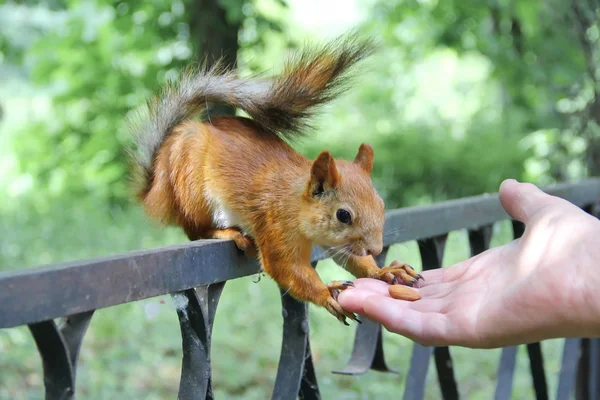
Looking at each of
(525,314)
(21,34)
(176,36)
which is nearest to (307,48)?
(525,314)

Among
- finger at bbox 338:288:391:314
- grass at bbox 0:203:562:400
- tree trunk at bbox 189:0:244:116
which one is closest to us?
finger at bbox 338:288:391:314

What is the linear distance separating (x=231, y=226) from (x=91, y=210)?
9.46 feet

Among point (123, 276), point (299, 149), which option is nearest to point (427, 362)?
point (123, 276)

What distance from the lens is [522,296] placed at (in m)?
1.03

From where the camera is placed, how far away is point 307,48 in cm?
141

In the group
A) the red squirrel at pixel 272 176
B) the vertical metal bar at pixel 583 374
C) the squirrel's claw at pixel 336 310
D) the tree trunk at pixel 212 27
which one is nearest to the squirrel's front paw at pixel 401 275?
the red squirrel at pixel 272 176

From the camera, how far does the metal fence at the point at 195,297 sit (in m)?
0.75

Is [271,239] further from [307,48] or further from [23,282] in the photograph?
[23,282]

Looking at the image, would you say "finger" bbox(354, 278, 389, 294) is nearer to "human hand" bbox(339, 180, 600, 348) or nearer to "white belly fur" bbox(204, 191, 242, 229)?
"human hand" bbox(339, 180, 600, 348)

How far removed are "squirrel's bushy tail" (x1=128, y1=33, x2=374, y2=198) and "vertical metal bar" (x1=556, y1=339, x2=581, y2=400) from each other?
3.44ft

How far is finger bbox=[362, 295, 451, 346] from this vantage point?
3.48 ft

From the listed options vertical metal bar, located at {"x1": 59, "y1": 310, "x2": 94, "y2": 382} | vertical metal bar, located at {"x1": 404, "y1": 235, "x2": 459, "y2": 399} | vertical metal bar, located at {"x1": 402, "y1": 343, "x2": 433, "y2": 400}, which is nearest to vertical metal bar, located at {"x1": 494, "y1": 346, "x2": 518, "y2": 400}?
vertical metal bar, located at {"x1": 404, "y1": 235, "x2": 459, "y2": 399}

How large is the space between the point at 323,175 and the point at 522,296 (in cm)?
50

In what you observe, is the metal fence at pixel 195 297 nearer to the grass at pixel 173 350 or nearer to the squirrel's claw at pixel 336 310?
the squirrel's claw at pixel 336 310
